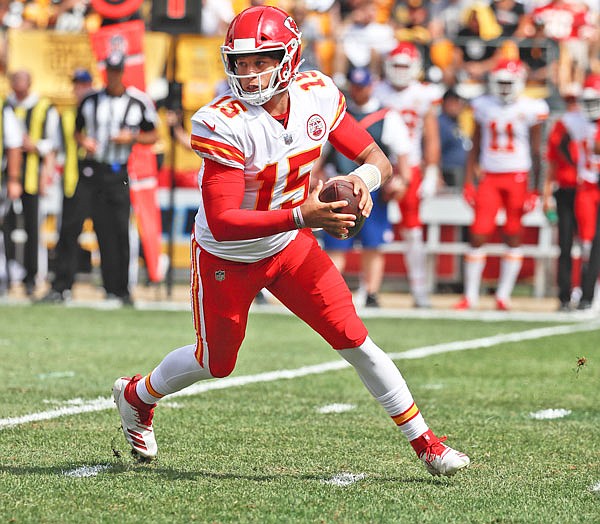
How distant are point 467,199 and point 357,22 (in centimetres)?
381

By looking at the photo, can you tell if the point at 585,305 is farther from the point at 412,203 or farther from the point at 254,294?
the point at 254,294

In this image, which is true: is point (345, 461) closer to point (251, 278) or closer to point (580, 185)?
point (251, 278)

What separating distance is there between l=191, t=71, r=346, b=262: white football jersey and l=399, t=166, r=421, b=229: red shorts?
23.2ft

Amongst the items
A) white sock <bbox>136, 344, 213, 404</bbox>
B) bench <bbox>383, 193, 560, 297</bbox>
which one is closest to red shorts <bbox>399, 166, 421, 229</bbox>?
bench <bbox>383, 193, 560, 297</bbox>

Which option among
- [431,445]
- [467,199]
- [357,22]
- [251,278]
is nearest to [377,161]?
[251,278]

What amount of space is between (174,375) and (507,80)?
759 centimetres

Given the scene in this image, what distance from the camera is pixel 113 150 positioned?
11.2m

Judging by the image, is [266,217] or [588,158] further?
[588,158]

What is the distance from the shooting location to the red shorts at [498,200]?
11695 mm

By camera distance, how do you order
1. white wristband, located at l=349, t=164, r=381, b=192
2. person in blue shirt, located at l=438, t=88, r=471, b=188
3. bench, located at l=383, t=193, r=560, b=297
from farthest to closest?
person in blue shirt, located at l=438, t=88, r=471, b=188 → bench, located at l=383, t=193, r=560, b=297 → white wristband, located at l=349, t=164, r=381, b=192

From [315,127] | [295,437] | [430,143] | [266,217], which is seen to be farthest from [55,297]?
[266,217]

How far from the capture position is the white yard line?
5820mm

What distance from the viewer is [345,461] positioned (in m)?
4.89

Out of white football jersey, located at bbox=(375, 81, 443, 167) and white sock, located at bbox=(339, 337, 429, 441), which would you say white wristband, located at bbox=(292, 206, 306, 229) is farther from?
white football jersey, located at bbox=(375, 81, 443, 167)
